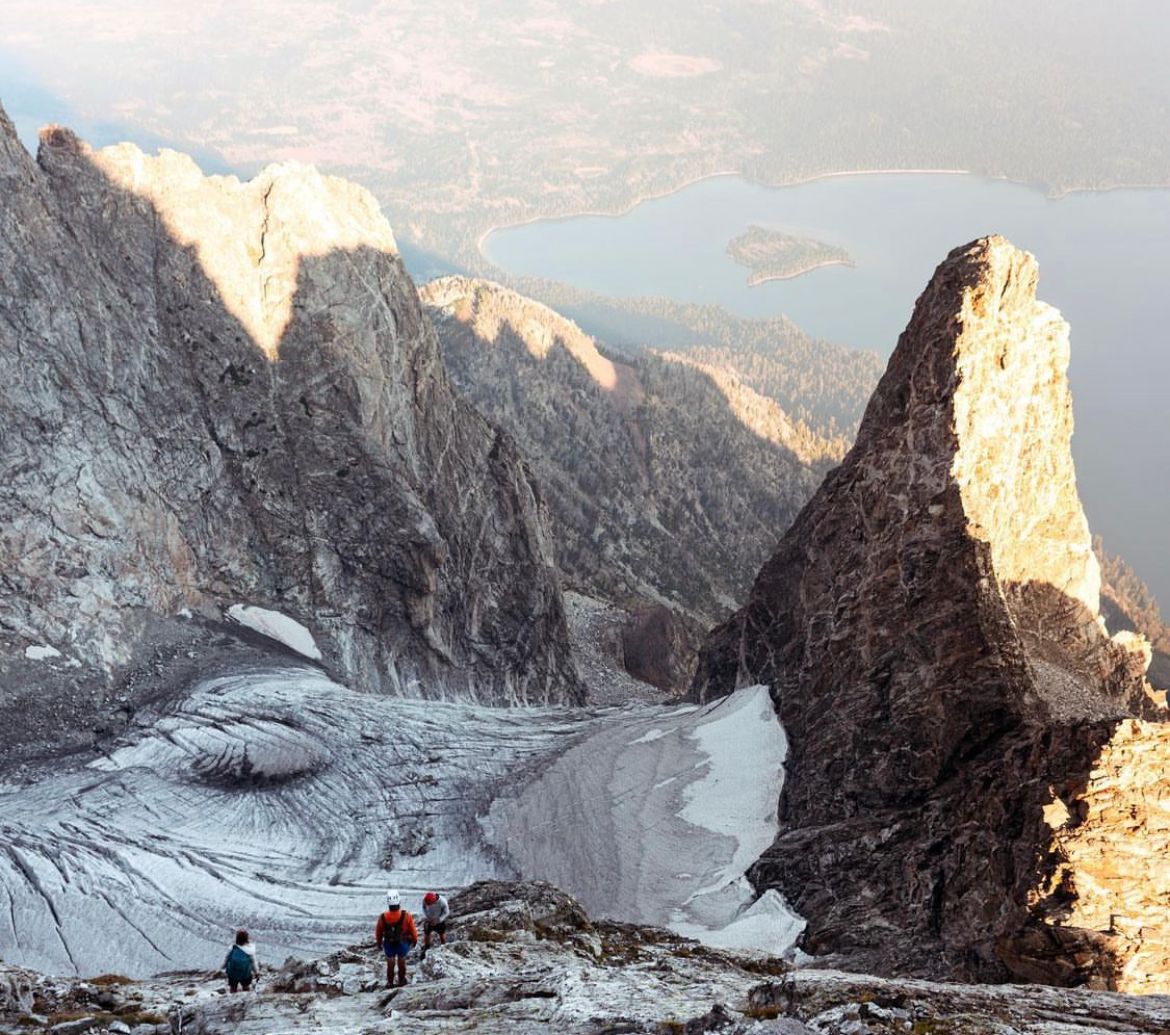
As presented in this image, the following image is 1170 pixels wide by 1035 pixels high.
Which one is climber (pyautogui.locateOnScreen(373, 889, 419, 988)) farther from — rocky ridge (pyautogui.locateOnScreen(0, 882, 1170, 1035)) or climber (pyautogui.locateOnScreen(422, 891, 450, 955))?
climber (pyautogui.locateOnScreen(422, 891, 450, 955))

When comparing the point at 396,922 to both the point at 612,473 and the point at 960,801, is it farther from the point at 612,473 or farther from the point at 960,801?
the point at 612,473

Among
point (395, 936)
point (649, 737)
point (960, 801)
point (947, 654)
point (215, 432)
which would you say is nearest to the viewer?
point (395, 936)

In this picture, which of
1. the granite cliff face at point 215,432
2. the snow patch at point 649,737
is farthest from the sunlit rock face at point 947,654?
the granite cliff face at point 215,432

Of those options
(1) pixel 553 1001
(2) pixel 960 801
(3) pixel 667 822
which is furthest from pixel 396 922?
(3) pixel 667 822

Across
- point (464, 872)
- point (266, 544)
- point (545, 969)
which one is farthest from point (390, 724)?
point (545, 969)

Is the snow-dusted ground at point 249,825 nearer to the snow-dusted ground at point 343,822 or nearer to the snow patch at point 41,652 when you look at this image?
the snow-dusted ground at point 343,822
